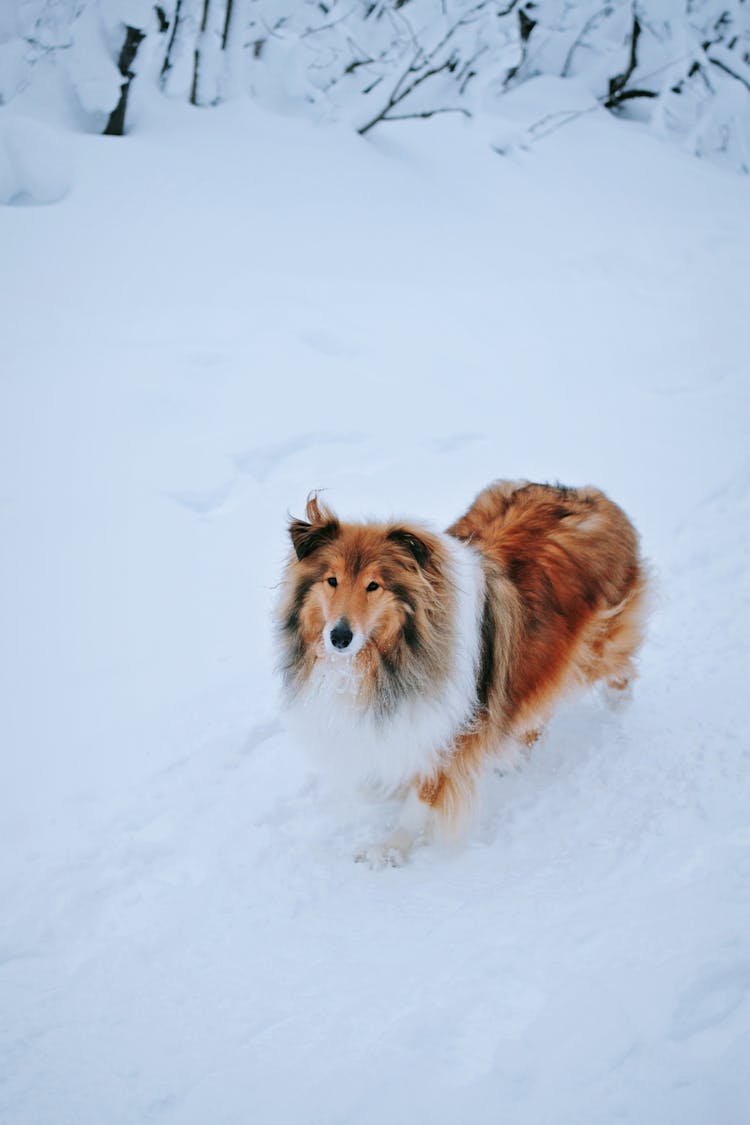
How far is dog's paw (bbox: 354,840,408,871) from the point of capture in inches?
115

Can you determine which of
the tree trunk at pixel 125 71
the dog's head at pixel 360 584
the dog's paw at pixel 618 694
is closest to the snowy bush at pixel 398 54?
the tree trunk at pixel 125 71

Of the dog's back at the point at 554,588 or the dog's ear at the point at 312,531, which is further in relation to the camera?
the dog's back at the point at 554,588

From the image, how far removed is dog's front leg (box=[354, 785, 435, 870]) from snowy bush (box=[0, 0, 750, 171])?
704cm

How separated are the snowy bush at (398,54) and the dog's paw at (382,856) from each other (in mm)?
7116

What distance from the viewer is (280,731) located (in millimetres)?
3553

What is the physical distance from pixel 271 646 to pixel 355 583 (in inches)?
63.3

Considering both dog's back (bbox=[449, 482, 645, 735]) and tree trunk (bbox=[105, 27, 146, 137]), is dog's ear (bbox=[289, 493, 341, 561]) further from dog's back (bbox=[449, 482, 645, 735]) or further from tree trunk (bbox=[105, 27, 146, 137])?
tree trunk (bbox=[105, 27, 146, 137])

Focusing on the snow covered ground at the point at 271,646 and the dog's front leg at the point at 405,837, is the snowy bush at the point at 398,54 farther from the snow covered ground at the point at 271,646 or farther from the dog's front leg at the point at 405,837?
the dog's front leg at the point at 405,837

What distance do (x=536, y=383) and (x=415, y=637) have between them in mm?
4419

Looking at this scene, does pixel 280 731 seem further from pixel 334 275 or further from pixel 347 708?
pixel 334 275

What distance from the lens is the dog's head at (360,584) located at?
2.56 metres

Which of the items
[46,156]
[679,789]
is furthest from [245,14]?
[679,789]

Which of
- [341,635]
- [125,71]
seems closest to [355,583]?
[341,635]

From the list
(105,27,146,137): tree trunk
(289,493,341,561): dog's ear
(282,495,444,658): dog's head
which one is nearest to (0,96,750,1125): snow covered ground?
(105,27,146,137): tree trunk
